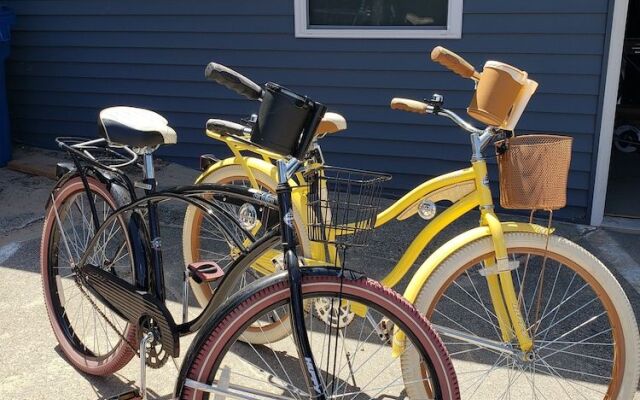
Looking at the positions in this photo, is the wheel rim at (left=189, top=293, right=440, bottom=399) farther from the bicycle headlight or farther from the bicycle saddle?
the bicycle saddle

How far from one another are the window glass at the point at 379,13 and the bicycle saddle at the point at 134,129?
2490mm

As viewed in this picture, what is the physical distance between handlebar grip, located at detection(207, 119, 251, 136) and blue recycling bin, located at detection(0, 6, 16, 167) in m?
3.29

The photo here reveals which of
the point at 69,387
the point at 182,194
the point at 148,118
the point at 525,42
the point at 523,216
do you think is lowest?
the point at 69,387

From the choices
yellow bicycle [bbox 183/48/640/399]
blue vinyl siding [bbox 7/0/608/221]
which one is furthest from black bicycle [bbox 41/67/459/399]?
blue vinyl siding [bbox 7/0/608/221]

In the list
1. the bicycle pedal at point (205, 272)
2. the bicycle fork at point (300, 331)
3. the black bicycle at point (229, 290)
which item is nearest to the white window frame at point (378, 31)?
the black bicycle at point (229, 290)

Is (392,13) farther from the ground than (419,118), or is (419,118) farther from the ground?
(392,13)

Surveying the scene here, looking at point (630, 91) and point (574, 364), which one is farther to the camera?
point (630, 91)

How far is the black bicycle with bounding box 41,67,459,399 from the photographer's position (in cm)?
196

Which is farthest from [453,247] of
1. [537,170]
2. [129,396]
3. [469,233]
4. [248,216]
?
[129,396]

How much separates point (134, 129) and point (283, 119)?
73cm

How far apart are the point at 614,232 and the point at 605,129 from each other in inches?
24.8

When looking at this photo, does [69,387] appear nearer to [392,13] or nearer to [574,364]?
[574,364]

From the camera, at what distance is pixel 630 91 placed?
22.4 feet

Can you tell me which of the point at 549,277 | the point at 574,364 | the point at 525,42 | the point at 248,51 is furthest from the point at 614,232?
the point at 248,51
